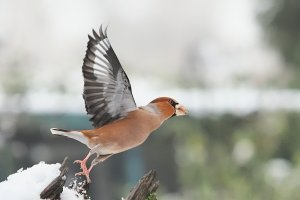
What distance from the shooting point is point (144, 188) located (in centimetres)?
119

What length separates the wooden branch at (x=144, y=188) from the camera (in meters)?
1.19

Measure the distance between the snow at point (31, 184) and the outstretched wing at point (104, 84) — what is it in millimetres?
94

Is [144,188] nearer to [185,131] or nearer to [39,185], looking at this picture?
[39,185]

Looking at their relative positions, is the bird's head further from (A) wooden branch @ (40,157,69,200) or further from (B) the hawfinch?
(A) wooden branch @ (40,157,69,200)

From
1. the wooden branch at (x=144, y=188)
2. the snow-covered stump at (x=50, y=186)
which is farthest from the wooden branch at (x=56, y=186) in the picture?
the wooden branch at (x=144, y=188)

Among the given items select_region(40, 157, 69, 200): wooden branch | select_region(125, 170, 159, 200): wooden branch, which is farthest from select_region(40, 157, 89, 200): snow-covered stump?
select_region(125, 170, 159, 200): wooden branch

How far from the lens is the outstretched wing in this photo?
1.10m

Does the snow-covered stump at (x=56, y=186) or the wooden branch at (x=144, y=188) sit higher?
the snow-covered stump at (x=56, y=186)

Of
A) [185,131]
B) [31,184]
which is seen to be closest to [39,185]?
[31,184]

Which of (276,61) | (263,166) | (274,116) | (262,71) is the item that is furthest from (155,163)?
Answer: (262,71)

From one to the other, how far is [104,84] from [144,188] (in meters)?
0.17

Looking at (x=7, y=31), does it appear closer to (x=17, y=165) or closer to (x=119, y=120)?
(x=17, y=165)

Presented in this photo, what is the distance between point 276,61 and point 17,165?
3.07m

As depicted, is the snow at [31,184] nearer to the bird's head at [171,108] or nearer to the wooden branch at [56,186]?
the wooden branch at [56,186]
